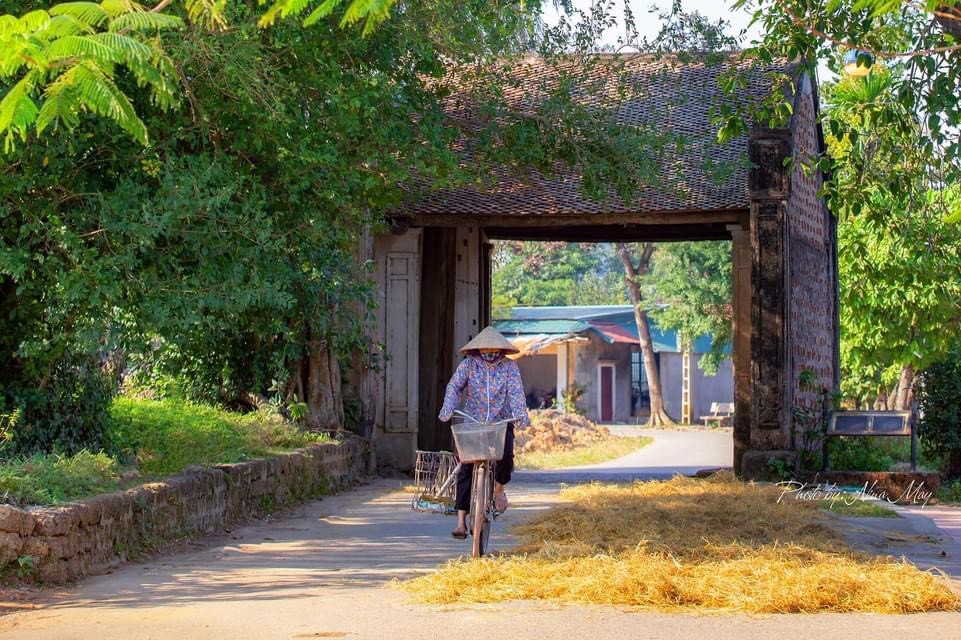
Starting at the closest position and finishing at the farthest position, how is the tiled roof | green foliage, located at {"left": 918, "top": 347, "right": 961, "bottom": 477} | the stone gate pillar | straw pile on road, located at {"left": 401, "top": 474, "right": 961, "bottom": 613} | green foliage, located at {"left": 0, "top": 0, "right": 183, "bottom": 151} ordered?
green foliage, located at {"left": 0, "top": 0, "right": 183, "bottom": 151} < straw pile on road, located at {"left": 401, "top": 474, "right": 961, "bottom": 613} < green foliage, located at {"left": 918, "top": 347, "right": 961, "bottom": 477} < the stone gate pillar < the tiled roof

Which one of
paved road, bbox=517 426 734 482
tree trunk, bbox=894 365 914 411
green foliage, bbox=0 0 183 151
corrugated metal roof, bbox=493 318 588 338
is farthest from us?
corrugated metal roof, bbox=493 318 588 338

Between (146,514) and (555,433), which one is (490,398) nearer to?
(146,514)

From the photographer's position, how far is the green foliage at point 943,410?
16.2m

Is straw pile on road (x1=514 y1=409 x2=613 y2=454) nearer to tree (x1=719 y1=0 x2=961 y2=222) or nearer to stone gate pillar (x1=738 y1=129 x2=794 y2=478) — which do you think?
stone gate pillar (x1=738 y1=129 x2=794 y2=478)

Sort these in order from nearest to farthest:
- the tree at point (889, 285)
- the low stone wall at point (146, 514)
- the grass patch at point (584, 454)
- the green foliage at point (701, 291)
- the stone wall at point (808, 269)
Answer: the low stone wall at point (146, 514)
the tree at point (889, 285)
the stone wall at point (808, 269)
the grass patch at point (584, 454)
the green foliage at point (701, 291)

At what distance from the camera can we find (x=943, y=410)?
16.3 metres

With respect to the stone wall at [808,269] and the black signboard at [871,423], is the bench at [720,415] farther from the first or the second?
the black signboard at [871,423]

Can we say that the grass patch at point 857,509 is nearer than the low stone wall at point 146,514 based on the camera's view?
No

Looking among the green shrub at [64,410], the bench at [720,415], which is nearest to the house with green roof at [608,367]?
the bench at [720,415]

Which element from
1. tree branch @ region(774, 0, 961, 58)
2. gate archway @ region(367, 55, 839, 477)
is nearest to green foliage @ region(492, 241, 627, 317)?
gate archway @ region(367, 55, 839, 477)

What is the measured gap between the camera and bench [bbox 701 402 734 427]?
139ft

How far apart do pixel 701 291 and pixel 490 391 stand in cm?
3054

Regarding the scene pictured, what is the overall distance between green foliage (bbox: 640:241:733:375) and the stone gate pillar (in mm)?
23079

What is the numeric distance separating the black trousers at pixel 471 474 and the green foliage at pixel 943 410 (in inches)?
317
